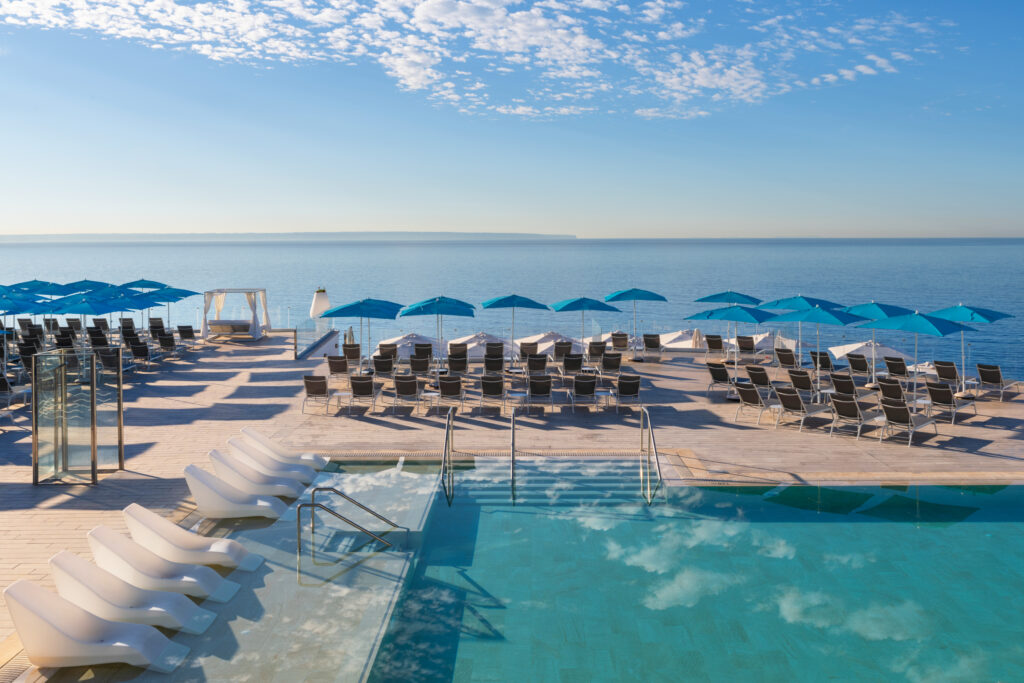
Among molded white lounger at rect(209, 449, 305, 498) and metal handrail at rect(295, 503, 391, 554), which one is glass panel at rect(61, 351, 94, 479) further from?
metal handrail at rect(295, 503, 391, 554)

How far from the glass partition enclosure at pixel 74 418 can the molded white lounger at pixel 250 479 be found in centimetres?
156

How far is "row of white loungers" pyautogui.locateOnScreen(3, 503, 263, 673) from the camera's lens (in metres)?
4.70

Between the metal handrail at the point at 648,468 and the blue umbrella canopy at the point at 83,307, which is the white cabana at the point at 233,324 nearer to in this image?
the blue umbrella canopy at the point at 83,307

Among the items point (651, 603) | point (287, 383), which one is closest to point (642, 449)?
point (651, 603)

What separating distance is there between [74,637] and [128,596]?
61cm

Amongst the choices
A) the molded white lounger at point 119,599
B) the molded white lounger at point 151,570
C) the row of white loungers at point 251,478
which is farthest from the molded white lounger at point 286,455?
the molded white lounger at point 119,599

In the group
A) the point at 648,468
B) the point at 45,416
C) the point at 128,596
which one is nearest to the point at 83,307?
the point at 45,416

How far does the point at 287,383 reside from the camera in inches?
584

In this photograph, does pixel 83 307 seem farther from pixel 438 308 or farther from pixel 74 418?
pixel 74 418

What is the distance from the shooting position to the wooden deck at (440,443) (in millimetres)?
7672

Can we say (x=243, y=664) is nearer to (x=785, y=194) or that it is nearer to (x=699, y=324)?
(x=699, y=324)

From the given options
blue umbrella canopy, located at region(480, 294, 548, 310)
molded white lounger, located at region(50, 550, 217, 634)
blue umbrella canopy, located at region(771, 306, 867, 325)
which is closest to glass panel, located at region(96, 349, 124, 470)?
molded white lounger, located at region(50, 550, 217, 634)

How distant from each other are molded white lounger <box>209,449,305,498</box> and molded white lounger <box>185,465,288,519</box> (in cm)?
27

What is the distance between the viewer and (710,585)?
21.2 feet
